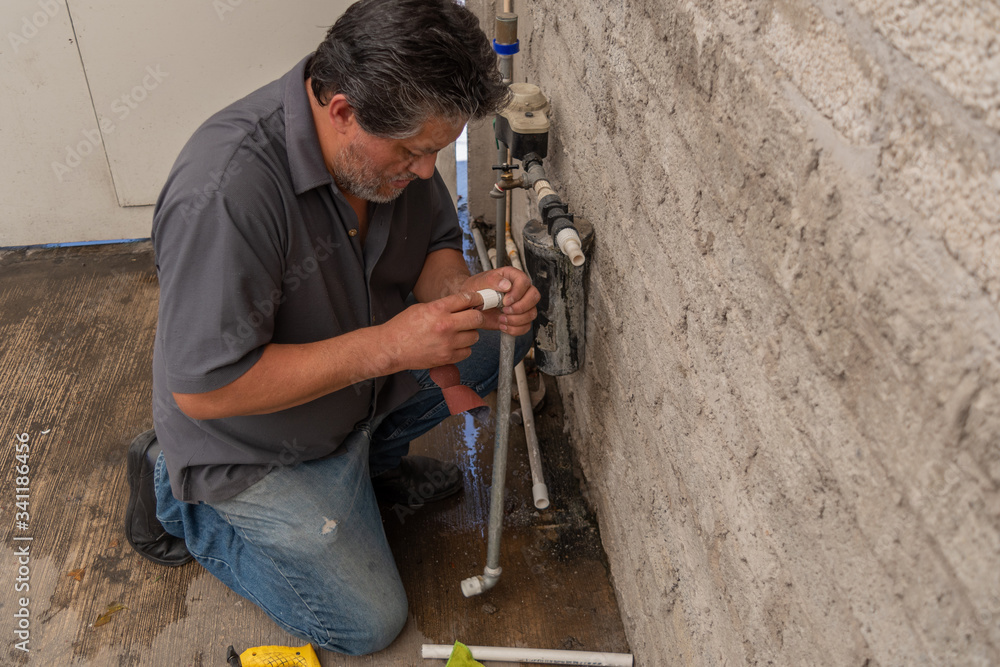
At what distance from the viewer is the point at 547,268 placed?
1871mm

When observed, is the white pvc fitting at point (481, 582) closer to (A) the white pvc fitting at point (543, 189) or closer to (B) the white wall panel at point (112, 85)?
(A) the white pvc fitting at point (543, 189)

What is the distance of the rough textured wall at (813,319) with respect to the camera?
2.27 ft

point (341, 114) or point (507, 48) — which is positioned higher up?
point (341, 114)

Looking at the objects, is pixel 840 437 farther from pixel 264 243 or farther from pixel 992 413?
pixel 264 243

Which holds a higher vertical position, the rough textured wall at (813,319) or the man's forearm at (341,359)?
the rough textured wall at (813,319)

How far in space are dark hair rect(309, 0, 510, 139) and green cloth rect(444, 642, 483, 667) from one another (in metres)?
1.22

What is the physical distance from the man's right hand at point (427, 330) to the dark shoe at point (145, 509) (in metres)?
0.86

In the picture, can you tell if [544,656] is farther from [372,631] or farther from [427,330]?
[427,330]

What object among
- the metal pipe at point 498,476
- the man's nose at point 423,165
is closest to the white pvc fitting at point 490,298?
the metal pipe at point 498,476

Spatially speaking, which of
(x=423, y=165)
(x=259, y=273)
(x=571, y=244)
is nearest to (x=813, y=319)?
(x=571, y=244)

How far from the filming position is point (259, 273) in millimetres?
1408

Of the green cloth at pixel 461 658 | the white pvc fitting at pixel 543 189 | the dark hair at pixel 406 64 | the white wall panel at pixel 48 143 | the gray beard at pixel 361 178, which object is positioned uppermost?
the dark hair at pixel 406 64

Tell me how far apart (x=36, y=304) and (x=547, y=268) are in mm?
2224

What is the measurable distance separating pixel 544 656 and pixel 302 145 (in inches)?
52.4
